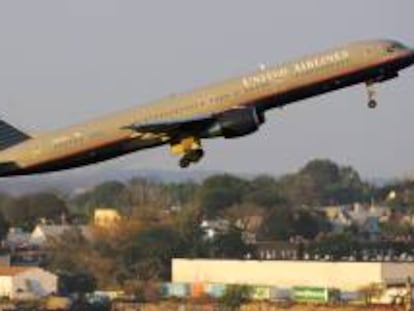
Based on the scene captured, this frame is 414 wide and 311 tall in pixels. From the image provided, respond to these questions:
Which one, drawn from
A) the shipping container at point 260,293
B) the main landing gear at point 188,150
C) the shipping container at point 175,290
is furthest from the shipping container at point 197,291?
the main landing gear at point 188,150

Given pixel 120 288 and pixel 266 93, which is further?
pixel 120 288

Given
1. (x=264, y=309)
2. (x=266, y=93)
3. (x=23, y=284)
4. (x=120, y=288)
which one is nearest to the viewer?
(x=266, y=93)

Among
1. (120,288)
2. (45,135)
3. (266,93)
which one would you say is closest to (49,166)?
(45,135)

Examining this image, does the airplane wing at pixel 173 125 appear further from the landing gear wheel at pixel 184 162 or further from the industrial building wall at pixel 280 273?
the industrial building wall at pixel 280 273

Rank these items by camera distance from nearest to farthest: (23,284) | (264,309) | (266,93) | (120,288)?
(266,93) < (264,309) < (23,284) < (120,288)

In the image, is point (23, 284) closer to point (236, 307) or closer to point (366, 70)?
point (236, 307)

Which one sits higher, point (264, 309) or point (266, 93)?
point (266, 93)

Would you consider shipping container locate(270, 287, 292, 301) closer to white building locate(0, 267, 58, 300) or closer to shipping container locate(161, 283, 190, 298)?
shipping container locate(161, 283, 190, 298)

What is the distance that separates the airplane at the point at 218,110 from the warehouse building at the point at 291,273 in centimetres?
6513

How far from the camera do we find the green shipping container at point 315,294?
168m

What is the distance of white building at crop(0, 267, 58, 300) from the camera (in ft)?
600

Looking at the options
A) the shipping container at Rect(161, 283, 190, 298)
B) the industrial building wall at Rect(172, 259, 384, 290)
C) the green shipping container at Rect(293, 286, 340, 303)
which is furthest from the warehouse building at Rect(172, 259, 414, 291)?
the green shipping container at Rect(293, 286, 340, 303)

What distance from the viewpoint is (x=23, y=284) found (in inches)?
7229

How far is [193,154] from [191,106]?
3088 mm
